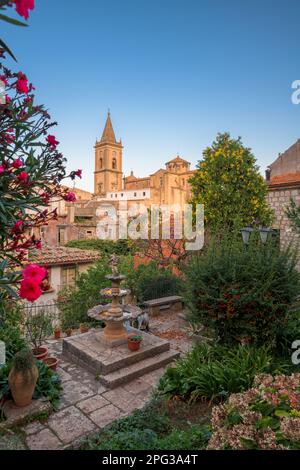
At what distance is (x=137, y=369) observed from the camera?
538 cm

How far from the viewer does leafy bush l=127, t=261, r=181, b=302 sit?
10320 millimetres

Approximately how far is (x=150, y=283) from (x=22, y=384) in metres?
6.73

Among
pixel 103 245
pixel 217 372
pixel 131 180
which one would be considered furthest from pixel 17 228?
pixel 131 180

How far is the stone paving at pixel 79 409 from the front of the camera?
3508mm

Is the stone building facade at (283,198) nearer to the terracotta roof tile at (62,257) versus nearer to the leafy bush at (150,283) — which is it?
the leafy bush at (150,283)

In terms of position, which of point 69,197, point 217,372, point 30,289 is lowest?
point 217,372

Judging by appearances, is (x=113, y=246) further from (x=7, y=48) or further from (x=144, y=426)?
(x=7, y=48)

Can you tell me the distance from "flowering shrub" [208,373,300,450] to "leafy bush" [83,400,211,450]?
258 mm

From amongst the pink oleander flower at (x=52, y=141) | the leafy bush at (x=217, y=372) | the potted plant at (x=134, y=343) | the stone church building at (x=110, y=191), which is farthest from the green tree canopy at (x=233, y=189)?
the stone church building at (x=110, y=191)

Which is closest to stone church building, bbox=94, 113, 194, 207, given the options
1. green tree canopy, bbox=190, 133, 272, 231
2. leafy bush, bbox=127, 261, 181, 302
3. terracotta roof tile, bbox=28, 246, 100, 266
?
terracotta roof tile, bbox=28, 246, 100, 266

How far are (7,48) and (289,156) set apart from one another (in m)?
18.9

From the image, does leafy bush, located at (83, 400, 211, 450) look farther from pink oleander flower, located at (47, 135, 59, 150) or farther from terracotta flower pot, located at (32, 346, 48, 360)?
pink oleander flower, located at (47, 135, 59, 150)

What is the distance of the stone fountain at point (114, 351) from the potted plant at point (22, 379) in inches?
55.7

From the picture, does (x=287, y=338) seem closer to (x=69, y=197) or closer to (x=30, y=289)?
(x=69, y=197)
